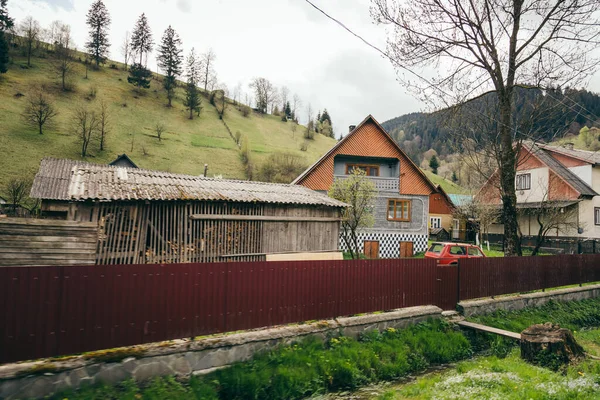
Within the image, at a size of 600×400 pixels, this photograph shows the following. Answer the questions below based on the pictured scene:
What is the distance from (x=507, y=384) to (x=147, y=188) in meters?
11.0

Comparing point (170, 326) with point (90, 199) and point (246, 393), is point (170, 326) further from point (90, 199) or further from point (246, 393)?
point (90, 199)

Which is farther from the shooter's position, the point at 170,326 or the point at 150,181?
the point at 150,181

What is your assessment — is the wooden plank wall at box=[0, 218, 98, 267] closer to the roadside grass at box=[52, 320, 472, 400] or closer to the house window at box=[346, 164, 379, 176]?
the roadside grass at box=[52, 320, 472, 400]

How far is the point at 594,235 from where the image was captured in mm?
28219

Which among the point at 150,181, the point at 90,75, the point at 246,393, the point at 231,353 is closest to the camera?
the point at 246,393

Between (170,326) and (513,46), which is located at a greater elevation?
(513,46)

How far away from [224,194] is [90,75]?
78883 mm

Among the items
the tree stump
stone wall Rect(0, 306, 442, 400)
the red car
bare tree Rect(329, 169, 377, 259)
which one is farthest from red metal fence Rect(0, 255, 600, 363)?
bare tree Rect(329, 169, 377, 259)

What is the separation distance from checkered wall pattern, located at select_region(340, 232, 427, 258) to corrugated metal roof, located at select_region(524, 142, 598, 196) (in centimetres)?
1194

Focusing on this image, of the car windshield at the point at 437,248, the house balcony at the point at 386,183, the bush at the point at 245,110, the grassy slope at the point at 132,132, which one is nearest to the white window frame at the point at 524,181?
the house balcony at the point at 386,183

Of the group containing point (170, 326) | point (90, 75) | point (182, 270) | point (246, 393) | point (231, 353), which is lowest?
point (246, 393)

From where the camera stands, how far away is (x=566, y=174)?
1163 inches

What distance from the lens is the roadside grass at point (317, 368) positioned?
17.5ft

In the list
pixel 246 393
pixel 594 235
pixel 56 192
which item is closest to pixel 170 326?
pixel 246 393
